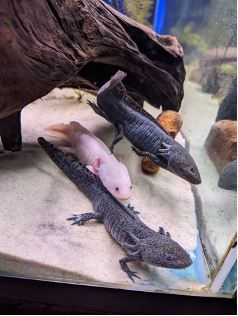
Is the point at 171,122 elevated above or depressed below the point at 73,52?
below

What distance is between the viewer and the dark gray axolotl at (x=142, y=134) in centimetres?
343

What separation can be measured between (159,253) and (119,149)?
6.67 ft

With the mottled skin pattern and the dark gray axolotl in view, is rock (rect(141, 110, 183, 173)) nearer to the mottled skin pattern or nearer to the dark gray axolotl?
the dark gray axolotl

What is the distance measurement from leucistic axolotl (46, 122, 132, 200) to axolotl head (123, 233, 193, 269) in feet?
2.68

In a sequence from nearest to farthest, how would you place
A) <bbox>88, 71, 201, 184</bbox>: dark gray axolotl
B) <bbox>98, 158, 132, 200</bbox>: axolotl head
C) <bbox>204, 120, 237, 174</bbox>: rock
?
<bbox>204, 120, 237, 174</bbox>: rock, <bbox>98, 158, 132, 200</bbox>: axolotl head, <bbox>88, 71, 201, 184</bbox>: dark gray axolotl

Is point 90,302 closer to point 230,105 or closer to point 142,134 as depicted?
point 142,134

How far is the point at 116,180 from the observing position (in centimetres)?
338

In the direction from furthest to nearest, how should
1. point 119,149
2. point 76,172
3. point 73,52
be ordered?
1. point 119,149
2. point 76,172
3. point 73,52

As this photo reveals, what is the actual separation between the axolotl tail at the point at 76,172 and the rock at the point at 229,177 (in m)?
1.53

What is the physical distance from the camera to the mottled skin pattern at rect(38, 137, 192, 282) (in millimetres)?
2457

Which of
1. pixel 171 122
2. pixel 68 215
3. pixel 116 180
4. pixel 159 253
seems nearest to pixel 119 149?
pixel 116 180

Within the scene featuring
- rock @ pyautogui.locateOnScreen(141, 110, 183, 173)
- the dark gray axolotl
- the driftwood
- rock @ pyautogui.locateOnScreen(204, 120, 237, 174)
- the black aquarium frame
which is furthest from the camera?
rock @ pyautogui.locateOnScreen(141, 110, 183, 173)

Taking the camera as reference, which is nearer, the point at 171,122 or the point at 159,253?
the point at 159,253

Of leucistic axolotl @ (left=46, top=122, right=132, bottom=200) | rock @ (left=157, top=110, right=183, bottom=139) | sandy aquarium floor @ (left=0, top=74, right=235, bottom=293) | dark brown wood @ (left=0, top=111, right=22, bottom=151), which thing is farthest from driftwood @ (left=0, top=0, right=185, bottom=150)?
leucistic axolotl @ (left=46, top=122, right=132, bottom=200)
